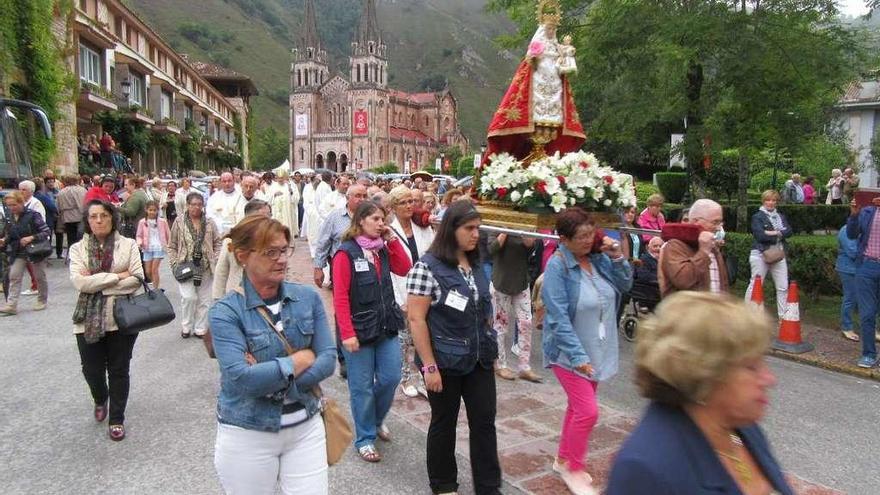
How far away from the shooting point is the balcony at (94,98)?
82.2 feet

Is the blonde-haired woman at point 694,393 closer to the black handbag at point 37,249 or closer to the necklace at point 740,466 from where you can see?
the necklace at point 740,466

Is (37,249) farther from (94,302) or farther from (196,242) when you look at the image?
(94,302)

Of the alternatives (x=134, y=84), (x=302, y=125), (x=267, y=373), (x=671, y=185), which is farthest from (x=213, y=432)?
(x=302, y=125)

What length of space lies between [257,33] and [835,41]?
146m

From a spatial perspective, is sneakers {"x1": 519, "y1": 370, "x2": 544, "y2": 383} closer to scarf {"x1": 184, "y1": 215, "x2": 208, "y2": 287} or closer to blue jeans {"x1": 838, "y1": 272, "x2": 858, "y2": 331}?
scarf {"x1": 184, "y1": 215, "x2": 208, "y2": 287}

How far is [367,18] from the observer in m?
118

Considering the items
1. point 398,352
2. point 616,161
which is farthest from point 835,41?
point 616,161

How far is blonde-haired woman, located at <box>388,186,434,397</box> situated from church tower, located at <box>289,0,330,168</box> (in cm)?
11626

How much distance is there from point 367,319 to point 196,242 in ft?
13.6

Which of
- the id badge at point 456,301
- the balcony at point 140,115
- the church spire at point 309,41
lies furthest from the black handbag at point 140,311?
the church spire at point 309,41

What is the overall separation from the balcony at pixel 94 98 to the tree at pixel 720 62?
19033 millimetres

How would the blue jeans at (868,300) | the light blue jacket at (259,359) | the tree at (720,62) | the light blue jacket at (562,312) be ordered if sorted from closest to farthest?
the light blue jacket at (259,359), the light blue jacket at (562,312), the blue jeans at (868,300), the tree at (720,62)

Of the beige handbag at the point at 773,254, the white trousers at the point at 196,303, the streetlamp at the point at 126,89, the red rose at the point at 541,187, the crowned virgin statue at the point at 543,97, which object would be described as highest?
the streetlamp at the point at 126,89

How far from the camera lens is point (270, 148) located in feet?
392
